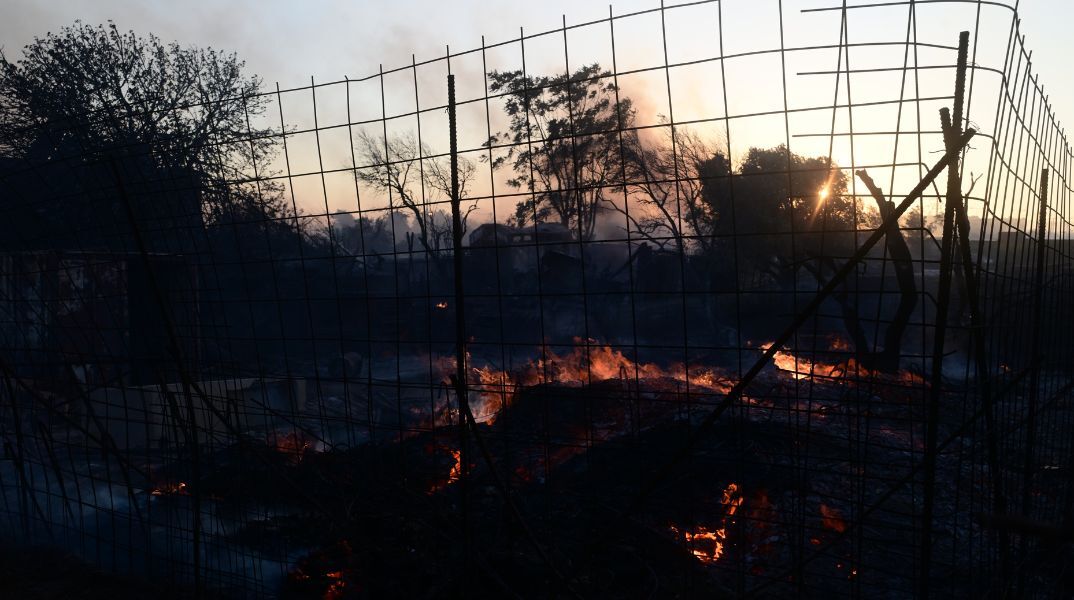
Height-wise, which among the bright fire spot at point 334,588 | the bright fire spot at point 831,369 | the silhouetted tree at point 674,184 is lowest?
the bright fire spot at point 334,588

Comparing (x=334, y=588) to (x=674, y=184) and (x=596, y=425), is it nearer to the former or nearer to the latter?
(x=596, y=425)

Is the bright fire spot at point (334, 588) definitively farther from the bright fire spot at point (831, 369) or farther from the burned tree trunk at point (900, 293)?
the burned tree trunk at point (900, 293)

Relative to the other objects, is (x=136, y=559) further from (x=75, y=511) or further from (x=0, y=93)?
(x=0, y=93)

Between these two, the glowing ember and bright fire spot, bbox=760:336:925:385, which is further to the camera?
the glowing ember

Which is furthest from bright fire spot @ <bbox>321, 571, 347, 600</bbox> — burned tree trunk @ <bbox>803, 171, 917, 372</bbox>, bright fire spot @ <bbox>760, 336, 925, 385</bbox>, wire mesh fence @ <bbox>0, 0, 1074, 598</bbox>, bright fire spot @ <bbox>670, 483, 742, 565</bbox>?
burned tree trunk @ <bbox>803, 171, 917, 372</bbox>

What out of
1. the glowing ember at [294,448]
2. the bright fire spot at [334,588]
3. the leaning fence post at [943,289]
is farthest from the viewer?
the bright fire spot at [334,588]

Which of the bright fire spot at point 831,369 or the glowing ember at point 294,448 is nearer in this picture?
the bright fire spot at point 831,369

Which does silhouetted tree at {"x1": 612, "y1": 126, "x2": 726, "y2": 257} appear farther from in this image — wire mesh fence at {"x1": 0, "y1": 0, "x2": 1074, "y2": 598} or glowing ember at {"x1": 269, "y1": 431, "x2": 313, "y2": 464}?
glowing ember at {"x1": 269, "y1": 431, "x2": 313, "y2": 464}

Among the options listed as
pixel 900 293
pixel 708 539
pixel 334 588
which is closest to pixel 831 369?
pixel 900 293

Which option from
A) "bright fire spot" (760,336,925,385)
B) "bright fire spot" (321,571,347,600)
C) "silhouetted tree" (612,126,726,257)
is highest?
"silhouetted tree" (612,126,726,257)

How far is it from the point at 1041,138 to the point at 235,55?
29351 mm

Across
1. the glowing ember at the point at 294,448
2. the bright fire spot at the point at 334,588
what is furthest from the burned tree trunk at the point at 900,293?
the bright fire spot at the point at 334,588

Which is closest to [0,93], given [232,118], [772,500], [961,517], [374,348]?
[232,118]

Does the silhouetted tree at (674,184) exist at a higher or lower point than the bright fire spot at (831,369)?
higher
